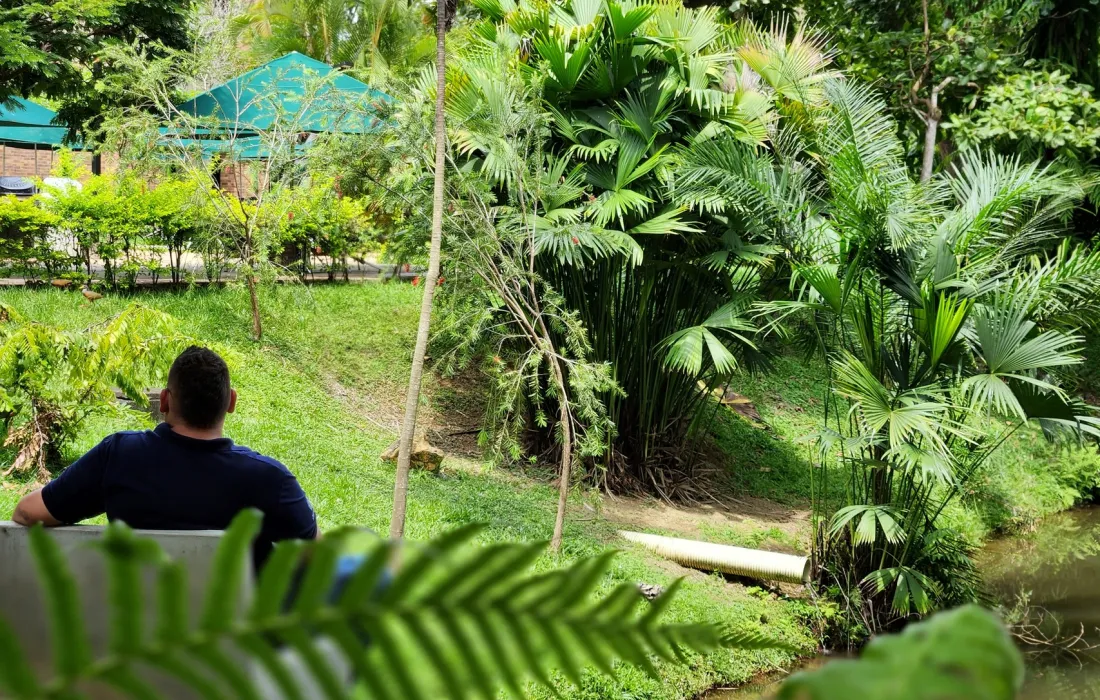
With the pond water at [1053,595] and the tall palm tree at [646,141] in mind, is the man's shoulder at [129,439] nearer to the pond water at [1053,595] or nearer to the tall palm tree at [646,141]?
the pond water at [1053,595]

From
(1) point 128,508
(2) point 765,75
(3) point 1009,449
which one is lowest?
(3) point 1009,449

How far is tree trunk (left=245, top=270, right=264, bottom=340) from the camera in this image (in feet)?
38.0

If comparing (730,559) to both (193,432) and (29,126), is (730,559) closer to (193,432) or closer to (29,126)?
(193,432)

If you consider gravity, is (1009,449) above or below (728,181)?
below

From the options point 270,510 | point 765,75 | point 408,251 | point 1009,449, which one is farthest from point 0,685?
point 1009,449

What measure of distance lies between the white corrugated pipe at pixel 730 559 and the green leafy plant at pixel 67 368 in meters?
4.25

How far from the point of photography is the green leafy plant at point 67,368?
6.59 metres

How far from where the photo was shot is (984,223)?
7398 mm

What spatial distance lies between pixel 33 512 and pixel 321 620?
7.51 ft

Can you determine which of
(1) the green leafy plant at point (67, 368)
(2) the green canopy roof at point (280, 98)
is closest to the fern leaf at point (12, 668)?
(1) the green leafy plant at point (67, 368)

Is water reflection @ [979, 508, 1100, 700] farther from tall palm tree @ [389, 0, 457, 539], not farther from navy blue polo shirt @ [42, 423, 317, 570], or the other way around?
navy blue polo shirt @ [42, 423, 317, 570]

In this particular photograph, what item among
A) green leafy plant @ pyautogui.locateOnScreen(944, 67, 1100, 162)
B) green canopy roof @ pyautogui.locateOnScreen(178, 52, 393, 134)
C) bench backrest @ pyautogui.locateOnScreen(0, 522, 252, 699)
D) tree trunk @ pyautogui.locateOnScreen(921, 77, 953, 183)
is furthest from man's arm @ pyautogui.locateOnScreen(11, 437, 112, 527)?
green leafy plant @ pyautogui.locateOnScreen(944, 67, 1100, 162)

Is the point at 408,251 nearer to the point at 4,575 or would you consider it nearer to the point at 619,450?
the point at 619,450

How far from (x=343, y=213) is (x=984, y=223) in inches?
381
